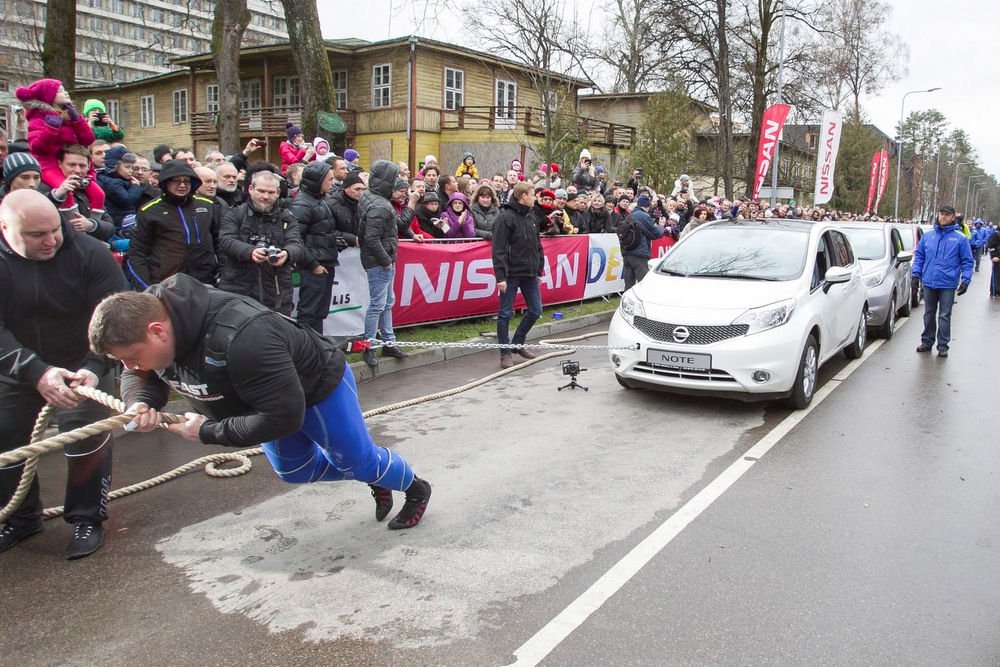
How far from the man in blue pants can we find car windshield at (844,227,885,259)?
34.0 feet

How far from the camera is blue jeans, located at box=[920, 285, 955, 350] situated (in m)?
9.92

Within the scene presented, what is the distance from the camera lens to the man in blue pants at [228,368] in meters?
2.86

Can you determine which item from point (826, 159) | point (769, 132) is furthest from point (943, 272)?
point (826, 159)

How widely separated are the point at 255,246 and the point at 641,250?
6931 mm

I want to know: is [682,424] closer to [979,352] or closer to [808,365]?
[808,365]

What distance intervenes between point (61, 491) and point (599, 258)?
33.7 ft

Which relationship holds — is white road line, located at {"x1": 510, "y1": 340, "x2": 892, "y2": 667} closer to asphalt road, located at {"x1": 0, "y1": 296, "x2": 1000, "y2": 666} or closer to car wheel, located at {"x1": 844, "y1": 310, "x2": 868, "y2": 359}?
asphalt road, located at {"x1": 0, "y1": 296, "x2": 1000, "y2": 666}

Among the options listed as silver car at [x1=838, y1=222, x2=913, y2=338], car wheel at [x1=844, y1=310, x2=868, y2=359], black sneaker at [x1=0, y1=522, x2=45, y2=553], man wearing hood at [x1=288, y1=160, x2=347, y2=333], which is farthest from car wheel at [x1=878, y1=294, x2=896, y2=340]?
black sneaker at [x1=0, y1=522, x2=45, y2=553]

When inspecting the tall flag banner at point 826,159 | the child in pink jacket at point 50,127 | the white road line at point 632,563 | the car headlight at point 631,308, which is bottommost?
the white road line at point 632,563

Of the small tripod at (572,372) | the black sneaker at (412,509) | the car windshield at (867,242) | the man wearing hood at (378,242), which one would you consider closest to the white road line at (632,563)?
the black sneaker at (412,509)

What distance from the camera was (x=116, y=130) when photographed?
8.89m

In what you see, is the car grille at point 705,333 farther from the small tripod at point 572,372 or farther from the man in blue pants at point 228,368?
the man in blue pants at point 228,368

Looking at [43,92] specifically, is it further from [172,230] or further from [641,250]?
[641,250]

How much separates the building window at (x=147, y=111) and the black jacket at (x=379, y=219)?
3731cm
